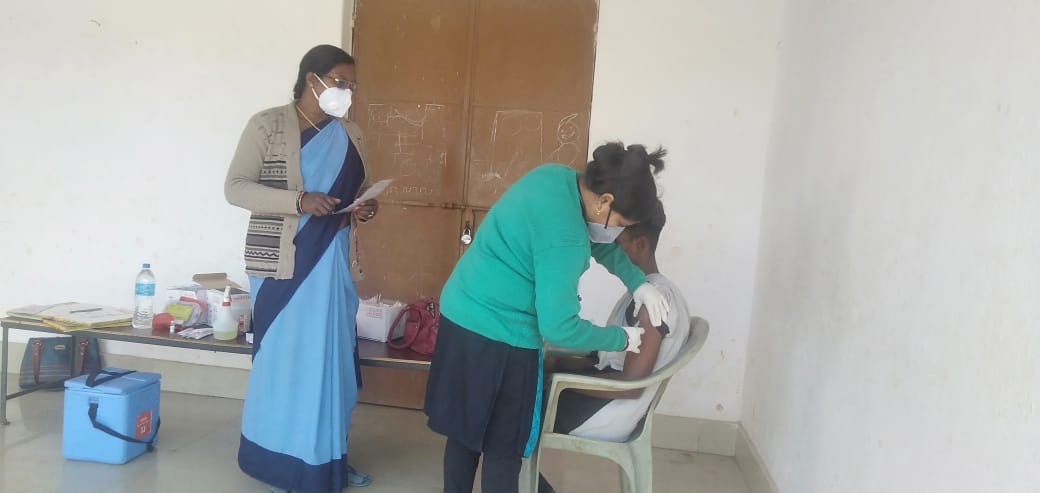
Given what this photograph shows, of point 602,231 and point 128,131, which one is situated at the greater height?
point 128,131

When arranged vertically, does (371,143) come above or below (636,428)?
above

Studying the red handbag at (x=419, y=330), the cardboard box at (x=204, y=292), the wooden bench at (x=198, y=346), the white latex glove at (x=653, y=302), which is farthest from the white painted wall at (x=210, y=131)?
the white latex glove at (x=653, y=302)

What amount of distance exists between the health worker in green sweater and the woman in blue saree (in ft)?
1.86

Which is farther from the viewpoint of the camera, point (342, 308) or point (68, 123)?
point (68, 123)

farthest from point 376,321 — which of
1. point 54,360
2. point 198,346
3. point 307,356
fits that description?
point 54,360

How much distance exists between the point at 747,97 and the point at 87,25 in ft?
10.5

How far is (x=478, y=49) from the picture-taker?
3312 millimetres

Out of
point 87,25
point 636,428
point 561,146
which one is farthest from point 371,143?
point 636,428

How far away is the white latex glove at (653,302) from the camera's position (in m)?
1.94

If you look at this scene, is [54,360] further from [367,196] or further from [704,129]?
[704,129]

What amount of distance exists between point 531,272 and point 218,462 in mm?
1692

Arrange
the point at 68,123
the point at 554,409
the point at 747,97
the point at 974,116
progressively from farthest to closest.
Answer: the point at 68,123
the point at 747,97
the point at 554,409
the point at 974,116

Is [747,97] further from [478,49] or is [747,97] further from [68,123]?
[68,123]

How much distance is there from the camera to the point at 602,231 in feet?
6.02
